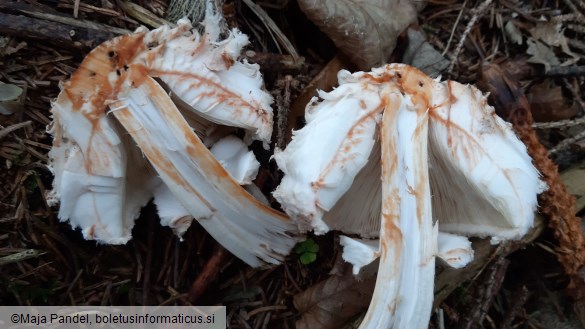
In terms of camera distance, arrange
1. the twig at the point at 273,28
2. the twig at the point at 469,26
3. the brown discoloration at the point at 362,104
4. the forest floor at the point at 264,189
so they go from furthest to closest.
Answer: the twig at the point at 469,26
the twig at the point at 273,28
the forest floor at the point at 264,189
the brown discoloration at the point at 362,104

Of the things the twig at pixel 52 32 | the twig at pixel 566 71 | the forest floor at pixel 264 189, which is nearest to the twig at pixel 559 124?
the forest floor at pixel 264 189

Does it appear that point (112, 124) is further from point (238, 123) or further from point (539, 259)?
point (539, 259)

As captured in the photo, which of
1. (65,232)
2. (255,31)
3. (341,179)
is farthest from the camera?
(255,31)

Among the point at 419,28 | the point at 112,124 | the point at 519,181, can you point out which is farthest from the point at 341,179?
the point at 419,28

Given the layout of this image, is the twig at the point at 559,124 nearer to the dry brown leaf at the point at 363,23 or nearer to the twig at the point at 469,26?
the twig at the point at 469,26

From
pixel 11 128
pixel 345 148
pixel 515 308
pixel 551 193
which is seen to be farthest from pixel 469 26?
pixel 11 128

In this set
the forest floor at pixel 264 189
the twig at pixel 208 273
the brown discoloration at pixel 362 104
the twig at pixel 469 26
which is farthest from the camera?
the twig at pixel 469 26

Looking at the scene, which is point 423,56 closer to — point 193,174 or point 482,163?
point 482,163
